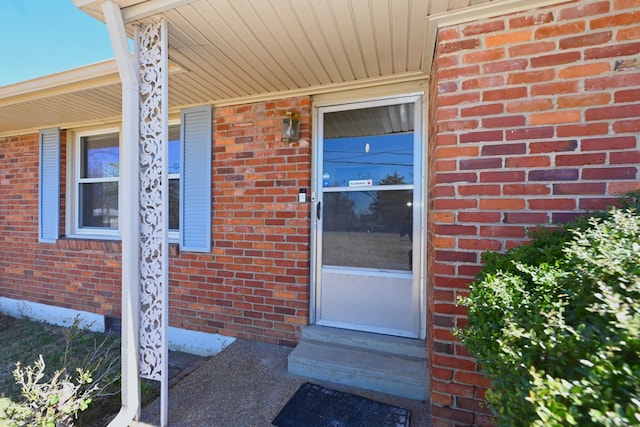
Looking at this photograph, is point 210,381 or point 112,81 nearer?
point 210,381

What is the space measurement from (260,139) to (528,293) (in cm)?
252

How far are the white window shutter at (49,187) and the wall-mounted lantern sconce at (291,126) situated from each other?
3434 millimetres

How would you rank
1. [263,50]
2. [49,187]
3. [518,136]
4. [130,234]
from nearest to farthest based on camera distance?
[518,136], [130,234], [263,50], [49,187]

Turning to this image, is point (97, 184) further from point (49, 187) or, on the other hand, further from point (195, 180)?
point (195, 180)

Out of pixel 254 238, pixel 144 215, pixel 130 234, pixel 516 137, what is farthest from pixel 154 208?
pixel 516 137

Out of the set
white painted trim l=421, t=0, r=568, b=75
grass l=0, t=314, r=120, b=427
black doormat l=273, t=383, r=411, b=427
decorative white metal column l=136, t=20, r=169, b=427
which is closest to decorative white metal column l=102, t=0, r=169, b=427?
decorative white metal column l=136, t=20, r=169, b=427

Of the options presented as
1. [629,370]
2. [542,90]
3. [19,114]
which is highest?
[19,114]

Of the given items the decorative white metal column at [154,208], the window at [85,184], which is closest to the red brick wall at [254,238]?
the decorative white metal column at [154,208]

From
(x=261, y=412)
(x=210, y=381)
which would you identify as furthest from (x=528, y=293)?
(x=210, y=381)

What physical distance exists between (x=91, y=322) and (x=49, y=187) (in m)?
1.93

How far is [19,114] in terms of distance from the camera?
3.50 m

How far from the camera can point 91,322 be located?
3787mm

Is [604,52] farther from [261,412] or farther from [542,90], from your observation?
[261,412]

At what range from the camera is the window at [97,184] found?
395 cm
